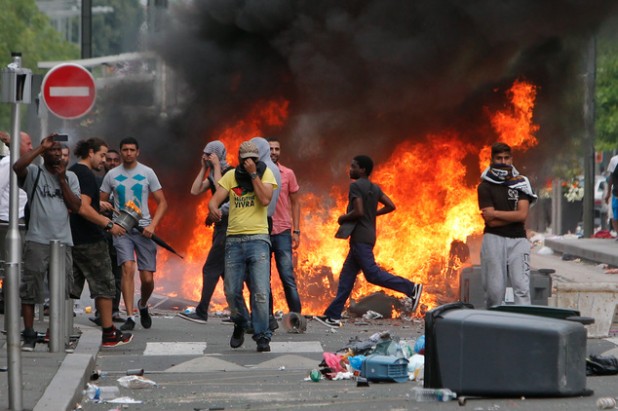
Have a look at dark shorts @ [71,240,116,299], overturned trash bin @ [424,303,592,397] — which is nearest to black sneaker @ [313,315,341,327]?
dark shorts @ [71,240,116,299]

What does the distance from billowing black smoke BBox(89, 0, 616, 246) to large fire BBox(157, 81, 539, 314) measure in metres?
0.22

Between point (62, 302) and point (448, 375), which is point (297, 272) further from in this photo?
point (448, 375)

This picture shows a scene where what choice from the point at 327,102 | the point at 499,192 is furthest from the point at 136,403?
the point at 327,102

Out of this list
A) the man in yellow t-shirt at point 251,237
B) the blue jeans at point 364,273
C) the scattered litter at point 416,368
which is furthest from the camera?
the blue jeans at point 364,273

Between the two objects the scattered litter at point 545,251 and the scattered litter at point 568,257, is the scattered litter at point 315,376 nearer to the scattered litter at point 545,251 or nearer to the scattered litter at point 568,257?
the scattered litter at point 568,257

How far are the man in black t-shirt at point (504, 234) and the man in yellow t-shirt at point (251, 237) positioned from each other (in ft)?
5.76

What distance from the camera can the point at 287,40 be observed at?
18266 millimetres

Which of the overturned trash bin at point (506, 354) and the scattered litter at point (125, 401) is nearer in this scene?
the overturned trash bin at point (506, 354)

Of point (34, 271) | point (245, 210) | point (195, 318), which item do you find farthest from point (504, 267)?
point (34, 271)

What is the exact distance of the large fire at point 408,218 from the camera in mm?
16266

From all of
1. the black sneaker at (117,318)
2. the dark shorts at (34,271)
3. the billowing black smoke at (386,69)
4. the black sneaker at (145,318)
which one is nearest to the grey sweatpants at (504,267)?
the black sneaker at (145,318)

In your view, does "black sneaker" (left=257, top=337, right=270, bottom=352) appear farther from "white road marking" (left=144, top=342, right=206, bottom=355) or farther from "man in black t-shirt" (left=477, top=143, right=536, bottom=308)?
"man in black t-shirt" (left=477, top=143, right=536, bottom=308)

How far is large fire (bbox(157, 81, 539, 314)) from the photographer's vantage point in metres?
16.3

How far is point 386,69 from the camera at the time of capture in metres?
17.8
